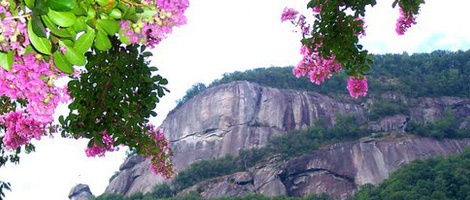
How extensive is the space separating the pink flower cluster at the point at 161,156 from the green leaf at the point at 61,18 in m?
2.94

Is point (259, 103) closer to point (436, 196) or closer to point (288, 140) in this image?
point (288, 140)

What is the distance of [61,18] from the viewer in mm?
1463

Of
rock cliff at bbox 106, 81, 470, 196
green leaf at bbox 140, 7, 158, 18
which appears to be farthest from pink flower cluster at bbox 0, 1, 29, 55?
rock cliff at bbox 106, 81, 470, 196

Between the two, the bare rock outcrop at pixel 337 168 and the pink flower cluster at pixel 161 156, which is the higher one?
the bare rock outcrop at pixel 337 168

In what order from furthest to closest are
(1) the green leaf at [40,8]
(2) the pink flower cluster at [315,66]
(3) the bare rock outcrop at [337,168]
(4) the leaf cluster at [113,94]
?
(3) the bare rock outcrop at [337,168] < (2) the pink flower cluster at [315,66] < (4) the leaf cluster at [113,94] < (1) the green leaf at [40,8]

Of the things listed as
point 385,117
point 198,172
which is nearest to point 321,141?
point 385,117

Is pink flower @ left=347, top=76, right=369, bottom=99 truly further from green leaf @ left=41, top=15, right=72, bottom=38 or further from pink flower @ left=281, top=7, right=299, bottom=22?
green leaf @ left=41, top=15, right=72, bottom=38

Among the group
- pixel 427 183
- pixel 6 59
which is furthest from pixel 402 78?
pixel 6 59

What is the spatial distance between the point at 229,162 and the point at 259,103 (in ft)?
30.5

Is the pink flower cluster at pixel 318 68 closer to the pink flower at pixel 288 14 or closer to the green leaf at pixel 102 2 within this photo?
the pink flower at pixel 288 14

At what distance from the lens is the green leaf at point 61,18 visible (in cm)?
145

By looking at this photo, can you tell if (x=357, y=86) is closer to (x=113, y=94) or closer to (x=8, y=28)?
(x=113, y=94)

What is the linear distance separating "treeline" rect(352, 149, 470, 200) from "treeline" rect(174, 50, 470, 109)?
22.9 m

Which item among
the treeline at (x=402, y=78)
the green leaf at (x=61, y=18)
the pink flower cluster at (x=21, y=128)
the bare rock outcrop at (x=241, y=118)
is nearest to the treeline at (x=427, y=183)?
the bare rock outcrop at (x=241, y=118)
